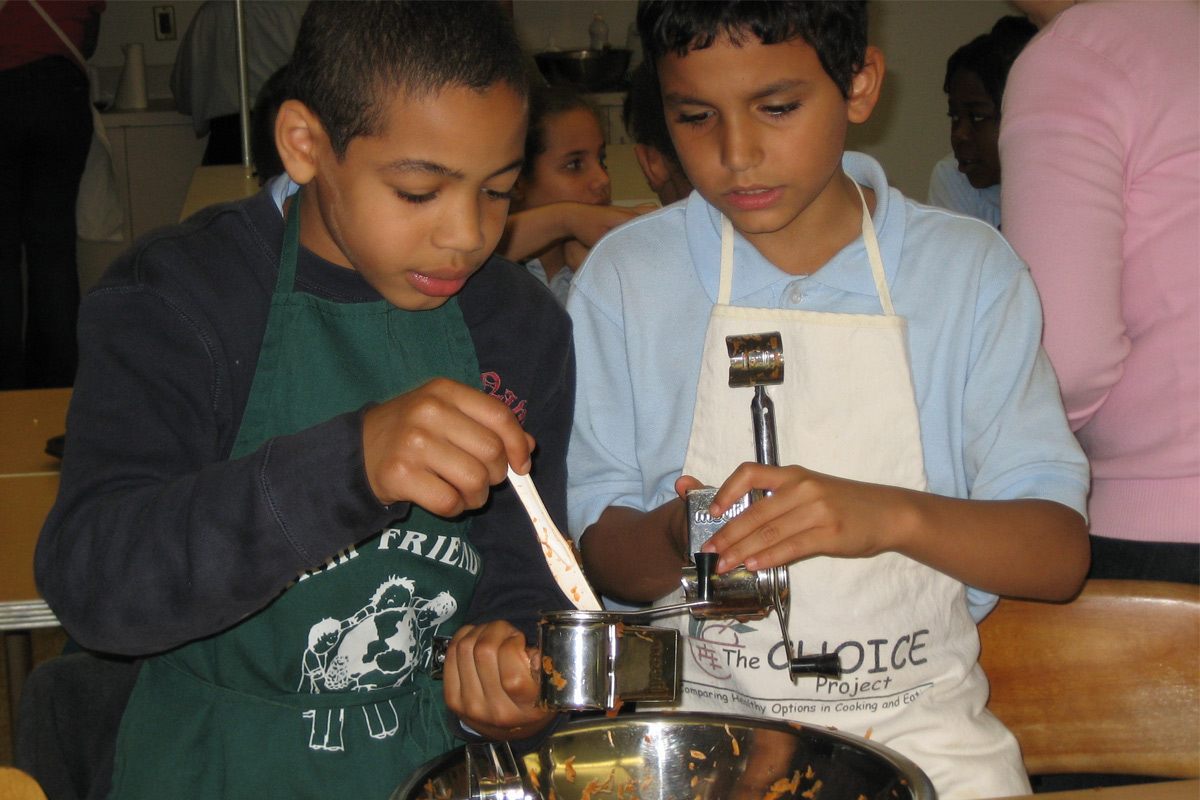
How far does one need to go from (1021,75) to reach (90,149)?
12.9 ft

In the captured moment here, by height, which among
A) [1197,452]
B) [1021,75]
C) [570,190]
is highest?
[1021,75]

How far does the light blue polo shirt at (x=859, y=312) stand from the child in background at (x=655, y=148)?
69 cm

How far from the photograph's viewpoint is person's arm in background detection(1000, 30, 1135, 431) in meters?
1.27

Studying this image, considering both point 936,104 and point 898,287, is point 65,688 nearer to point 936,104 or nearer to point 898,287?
point 898,287

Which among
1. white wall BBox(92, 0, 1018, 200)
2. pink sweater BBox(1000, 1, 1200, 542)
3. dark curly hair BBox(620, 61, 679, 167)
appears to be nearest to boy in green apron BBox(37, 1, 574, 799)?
pink sweater BBox(1000, 1, 1200, 542)

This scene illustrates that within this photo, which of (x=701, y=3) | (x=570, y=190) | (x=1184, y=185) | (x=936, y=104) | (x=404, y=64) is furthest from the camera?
(x=936, y=104)

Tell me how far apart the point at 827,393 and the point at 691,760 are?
0.45 m

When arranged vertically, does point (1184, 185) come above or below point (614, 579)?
above

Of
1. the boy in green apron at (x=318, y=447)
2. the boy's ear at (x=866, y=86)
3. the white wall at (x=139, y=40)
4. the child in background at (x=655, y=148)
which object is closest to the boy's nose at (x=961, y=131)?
the child in background at (x=655, y=148)

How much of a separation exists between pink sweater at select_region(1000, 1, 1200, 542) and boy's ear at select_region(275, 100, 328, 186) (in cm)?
82

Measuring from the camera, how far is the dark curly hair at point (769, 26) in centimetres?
109

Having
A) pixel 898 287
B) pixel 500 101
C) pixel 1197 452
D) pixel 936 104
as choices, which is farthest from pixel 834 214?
pixel 936 104

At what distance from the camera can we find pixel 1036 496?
111 cm

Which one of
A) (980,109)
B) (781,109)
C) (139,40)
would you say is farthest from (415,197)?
(139,40)
